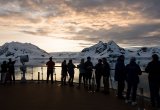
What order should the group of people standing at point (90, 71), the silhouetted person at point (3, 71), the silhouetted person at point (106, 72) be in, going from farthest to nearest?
the silhouetted person at point (3, 71), the group of people standing at point (90, 71), the silhouetted person at point (106, 72)

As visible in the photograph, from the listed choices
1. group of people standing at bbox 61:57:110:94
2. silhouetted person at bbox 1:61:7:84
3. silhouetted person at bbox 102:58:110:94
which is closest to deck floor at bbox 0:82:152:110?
silhouetted person at bbox 102:58:110:94

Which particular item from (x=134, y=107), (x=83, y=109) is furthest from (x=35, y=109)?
(x=134, y=107)

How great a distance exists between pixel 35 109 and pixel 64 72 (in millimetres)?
9533

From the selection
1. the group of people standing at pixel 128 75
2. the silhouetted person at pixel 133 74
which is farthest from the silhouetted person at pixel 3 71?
the silhouetted person at pixel 133 74

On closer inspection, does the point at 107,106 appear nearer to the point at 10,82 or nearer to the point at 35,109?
the point at 35,109

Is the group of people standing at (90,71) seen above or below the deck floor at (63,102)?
above

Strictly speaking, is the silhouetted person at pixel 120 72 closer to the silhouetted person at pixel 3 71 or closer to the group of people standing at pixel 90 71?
the group of people standing at pixel 90 71

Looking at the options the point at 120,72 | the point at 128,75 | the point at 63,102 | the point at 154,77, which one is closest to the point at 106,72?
the point at 120,72

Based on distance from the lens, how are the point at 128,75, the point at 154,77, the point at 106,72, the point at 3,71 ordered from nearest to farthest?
the point at 154,77
the point at 128,75
the point at 106,72
the point at 3,71

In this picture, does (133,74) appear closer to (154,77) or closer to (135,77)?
(135,77)

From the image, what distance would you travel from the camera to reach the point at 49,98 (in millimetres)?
14703

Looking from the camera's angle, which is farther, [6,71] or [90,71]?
[6,71]

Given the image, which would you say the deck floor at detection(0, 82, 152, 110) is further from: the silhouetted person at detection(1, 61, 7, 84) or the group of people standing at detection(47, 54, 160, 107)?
the silhouetted person at detection(1, 61, 7, 84)

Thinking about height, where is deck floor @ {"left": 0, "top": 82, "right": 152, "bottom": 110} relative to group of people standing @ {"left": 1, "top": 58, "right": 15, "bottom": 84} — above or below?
below
